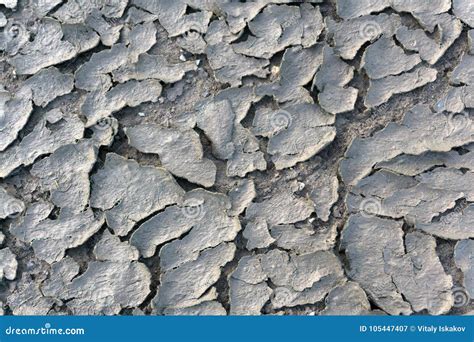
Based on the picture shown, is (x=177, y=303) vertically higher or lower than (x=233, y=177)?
lower

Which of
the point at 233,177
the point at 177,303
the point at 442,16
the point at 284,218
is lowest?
the point at 177,303

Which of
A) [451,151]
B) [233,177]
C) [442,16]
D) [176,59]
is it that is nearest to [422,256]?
[451,151]

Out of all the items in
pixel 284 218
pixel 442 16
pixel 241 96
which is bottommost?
pixel 284 218

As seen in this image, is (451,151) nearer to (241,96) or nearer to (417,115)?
(417,115)

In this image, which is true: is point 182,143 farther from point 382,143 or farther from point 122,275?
point 382,143

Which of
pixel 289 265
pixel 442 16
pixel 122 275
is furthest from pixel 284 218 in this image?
pixel 442 16

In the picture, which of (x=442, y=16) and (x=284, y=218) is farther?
(x=442, y=16)
